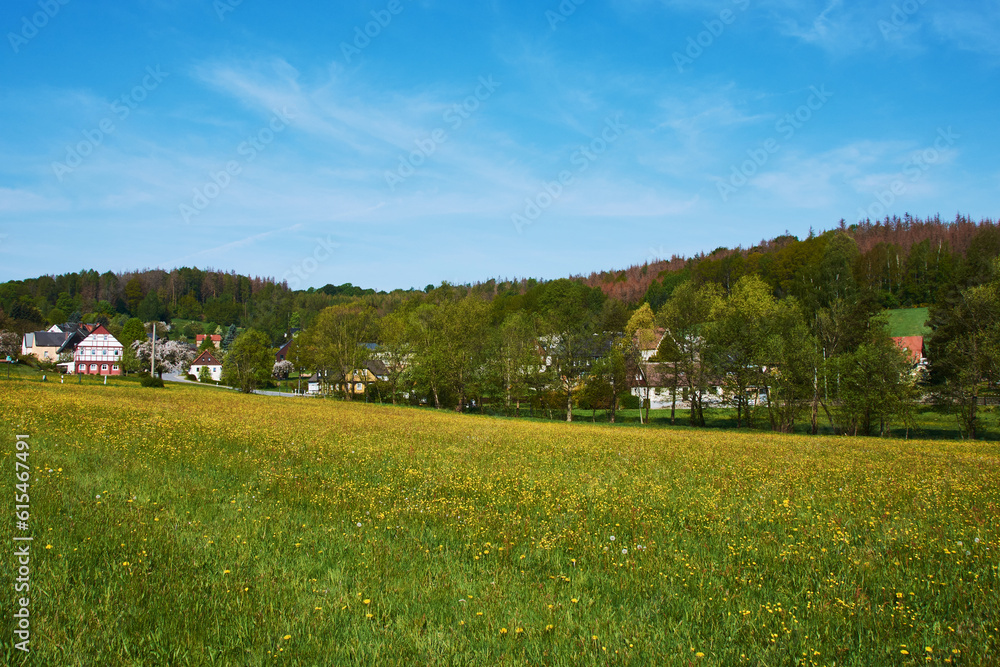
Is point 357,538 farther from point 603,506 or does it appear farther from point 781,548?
point 781,548

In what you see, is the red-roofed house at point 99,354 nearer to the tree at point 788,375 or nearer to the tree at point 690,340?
the tree at point 690,340

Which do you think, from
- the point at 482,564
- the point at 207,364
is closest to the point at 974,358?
the point at 482,564

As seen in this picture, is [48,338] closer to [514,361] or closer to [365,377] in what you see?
[365,377]

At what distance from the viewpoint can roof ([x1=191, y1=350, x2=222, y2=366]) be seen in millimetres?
134125

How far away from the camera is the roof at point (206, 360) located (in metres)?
134

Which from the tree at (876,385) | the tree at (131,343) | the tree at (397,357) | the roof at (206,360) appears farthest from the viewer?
the roof at (206,360)

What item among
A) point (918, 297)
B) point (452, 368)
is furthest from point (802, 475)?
point (918, 297)

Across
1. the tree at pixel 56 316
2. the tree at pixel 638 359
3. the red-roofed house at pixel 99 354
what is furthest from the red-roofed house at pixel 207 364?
the tree at pixel 638 359

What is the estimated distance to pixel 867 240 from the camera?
187 metres

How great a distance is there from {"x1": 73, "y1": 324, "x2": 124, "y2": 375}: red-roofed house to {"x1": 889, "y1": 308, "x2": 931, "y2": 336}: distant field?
154 meters

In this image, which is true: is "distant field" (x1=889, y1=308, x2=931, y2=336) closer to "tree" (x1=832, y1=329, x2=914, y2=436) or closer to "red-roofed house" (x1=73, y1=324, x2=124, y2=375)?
"tree" (x1=832, y1=329, x2=914, y2=436)

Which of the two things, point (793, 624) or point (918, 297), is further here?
point (918, 297)

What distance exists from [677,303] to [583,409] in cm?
2605

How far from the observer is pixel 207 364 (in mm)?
134125
